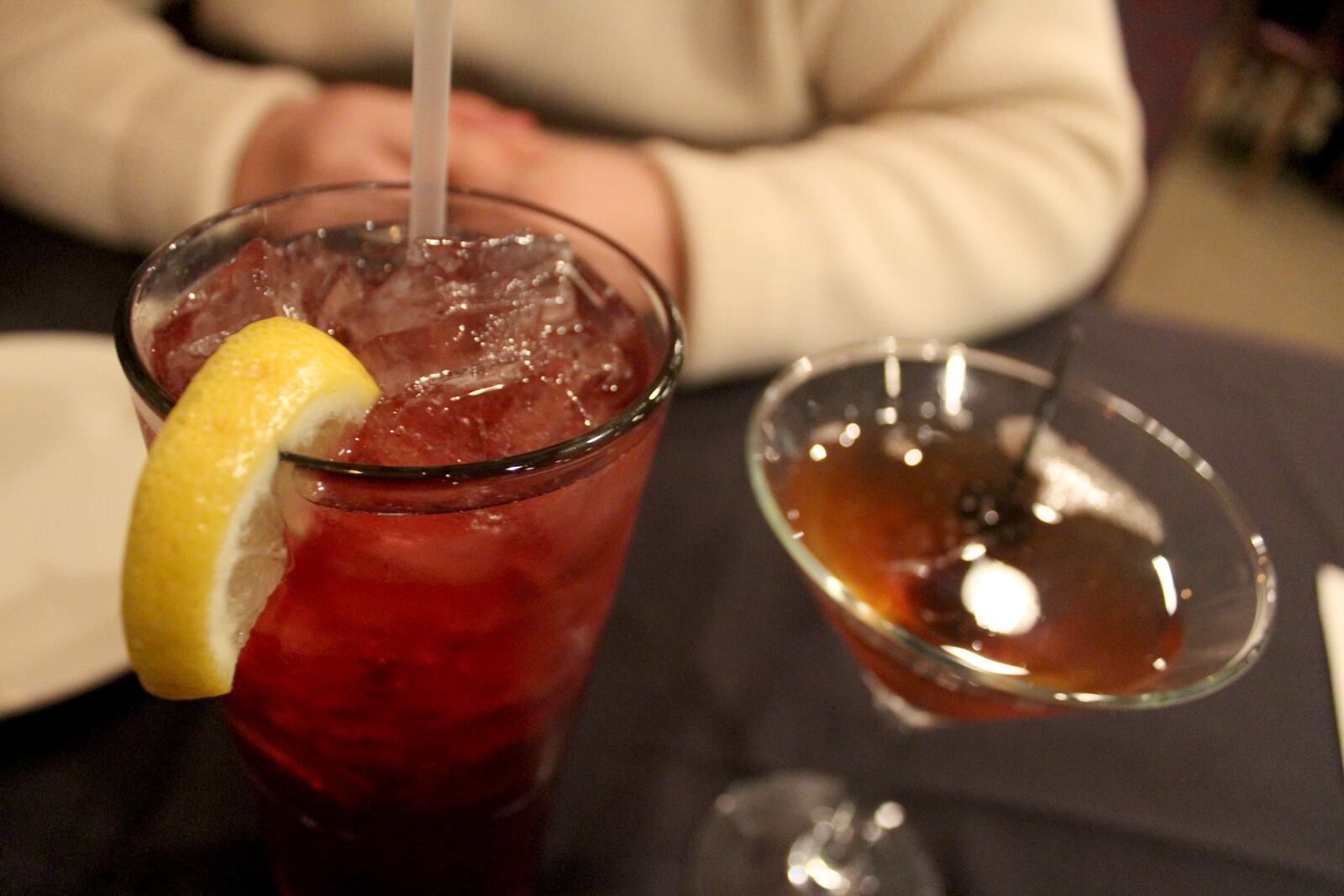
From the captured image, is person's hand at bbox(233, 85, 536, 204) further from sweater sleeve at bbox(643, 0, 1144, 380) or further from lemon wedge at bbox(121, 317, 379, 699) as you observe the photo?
lemon wedge at bbox(121, 317, 379, 699)

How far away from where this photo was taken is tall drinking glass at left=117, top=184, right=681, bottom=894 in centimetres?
36

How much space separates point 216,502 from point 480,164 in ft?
2.17

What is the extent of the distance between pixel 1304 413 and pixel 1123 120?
15.2 inches

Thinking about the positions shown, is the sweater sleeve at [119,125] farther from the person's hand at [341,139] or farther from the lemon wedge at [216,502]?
the lemon wedge at [216,502]

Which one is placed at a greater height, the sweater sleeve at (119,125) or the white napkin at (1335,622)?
the sweater sleeve at (119,125)

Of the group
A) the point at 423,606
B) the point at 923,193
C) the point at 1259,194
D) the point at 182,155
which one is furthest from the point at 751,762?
the point at 1259,194

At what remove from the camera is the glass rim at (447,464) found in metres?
0.33

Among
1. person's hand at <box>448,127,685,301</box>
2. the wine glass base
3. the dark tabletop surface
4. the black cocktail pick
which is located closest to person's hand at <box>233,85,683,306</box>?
person's hand at <box>448,127,685,301</box>

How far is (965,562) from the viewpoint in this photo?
619 mm

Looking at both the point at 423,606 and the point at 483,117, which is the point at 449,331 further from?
the point at 483,117

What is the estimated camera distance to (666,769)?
23.6 inches

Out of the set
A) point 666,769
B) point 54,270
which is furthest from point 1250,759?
point 54,270

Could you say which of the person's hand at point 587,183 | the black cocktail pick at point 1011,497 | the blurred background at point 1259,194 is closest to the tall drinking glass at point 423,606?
the black cocktail pick at point 1011,497

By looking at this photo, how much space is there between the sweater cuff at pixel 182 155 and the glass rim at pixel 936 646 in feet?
2.03
